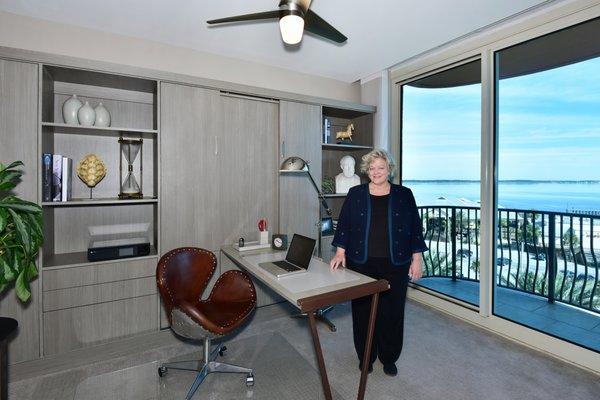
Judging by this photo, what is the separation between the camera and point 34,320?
2.12 meters

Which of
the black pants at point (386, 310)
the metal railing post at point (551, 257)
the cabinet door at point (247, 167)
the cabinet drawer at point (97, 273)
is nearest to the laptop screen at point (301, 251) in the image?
the black pants at point (386, 310)

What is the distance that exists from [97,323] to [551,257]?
4.33m

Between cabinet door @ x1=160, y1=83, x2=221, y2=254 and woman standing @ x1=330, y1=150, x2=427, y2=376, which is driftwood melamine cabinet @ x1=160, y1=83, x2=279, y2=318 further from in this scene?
woman standing @ x1=330, y1=150, x2=427, y2=376

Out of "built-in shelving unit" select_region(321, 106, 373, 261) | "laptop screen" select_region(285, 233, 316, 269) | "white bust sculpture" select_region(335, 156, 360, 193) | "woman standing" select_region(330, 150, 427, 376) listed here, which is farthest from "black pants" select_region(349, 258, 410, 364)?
"built-in shelving unit" select_region(321, 106, 373, 261)

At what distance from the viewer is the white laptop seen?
6.31 ft

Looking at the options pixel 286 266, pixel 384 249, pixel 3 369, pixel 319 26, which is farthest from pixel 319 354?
pixel 319 26

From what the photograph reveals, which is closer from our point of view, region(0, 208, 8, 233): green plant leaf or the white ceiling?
region(0, 208, 8, 233): green plant leaf

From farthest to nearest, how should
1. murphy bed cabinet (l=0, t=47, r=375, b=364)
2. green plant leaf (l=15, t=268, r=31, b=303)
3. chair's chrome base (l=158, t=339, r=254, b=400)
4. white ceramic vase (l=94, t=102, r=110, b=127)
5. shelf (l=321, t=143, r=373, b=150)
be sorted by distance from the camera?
shelf (l=321, t=143, r=373, b=150) < white ceramic vase (l=94, t=102, r=110, b=127) < murphy bed cabinet (l=0, t=47, r=375, b=364) < chair's chrome base (l=158, t=339, r=254, b=400) < green plant leaf (l=15, t=268, r=31, b=303)

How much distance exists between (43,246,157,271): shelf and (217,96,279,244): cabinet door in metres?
0.79

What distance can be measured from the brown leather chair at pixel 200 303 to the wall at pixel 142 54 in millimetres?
1842

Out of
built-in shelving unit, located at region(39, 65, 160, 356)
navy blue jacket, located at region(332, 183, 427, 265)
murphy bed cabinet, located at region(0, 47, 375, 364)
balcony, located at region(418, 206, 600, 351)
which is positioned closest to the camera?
navy blue jacket, located at region(332, 183, 427, 265)

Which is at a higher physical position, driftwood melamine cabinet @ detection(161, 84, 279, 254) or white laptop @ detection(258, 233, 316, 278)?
driftwood melamine cabinet @ detection(161, 84, 279, 254)

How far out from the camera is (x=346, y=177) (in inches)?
137

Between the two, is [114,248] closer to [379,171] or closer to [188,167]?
[188,167]
